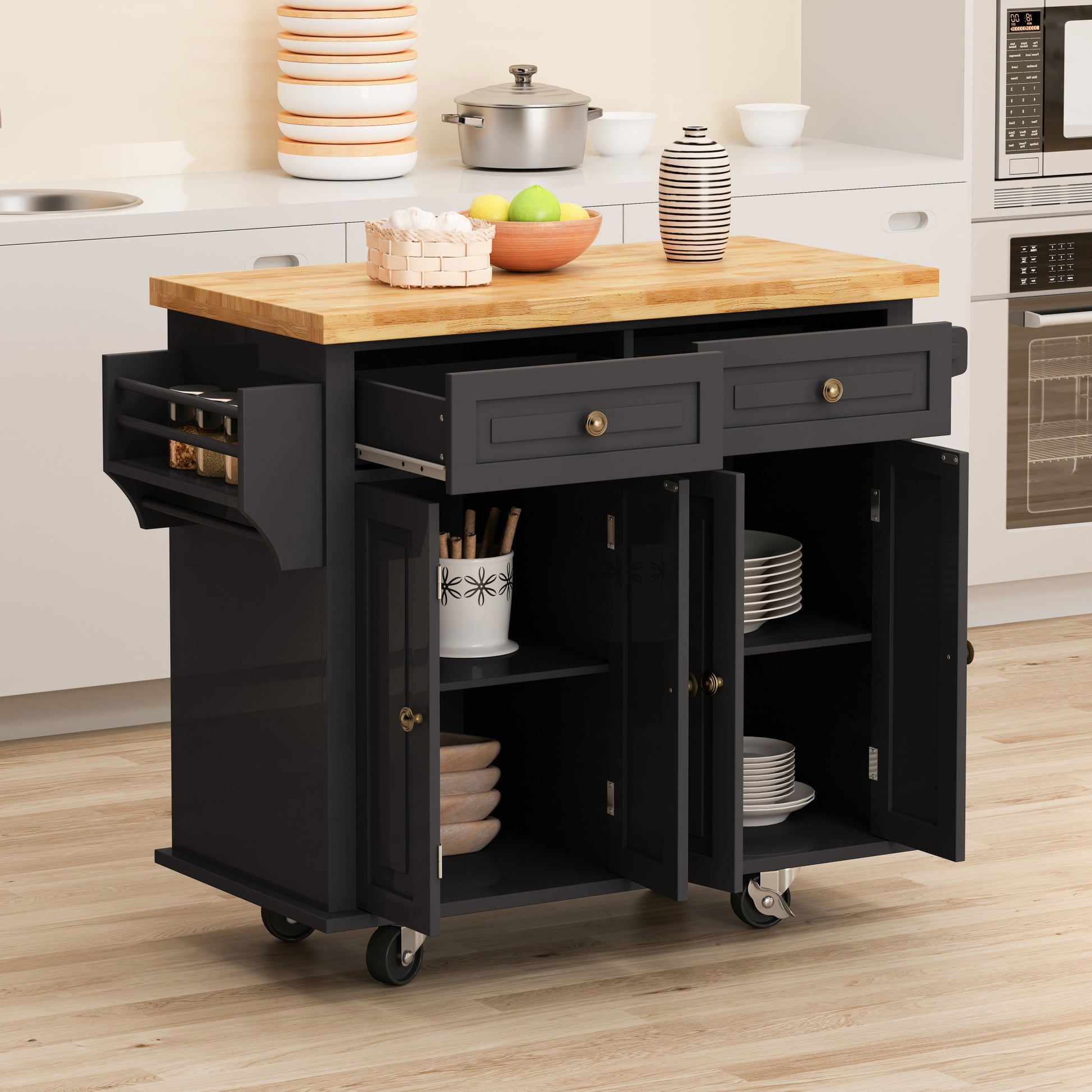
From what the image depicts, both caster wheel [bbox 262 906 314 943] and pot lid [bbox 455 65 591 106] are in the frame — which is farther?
pot lid [bbox 455 65 591 106]

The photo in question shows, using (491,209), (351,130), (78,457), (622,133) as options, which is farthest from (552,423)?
(622,133)

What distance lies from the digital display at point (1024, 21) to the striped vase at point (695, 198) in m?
1.89

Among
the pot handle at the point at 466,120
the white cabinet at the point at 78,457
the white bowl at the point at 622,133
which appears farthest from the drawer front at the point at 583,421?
the white bowl at the point at 622,133

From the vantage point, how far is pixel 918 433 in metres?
3.07

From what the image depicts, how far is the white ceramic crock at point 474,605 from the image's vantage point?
3.07 meters

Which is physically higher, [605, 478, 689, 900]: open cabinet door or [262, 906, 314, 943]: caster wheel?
[605, 478, 689, 900]: open cabinet door

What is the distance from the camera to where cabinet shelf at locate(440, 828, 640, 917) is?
3008 millimetres

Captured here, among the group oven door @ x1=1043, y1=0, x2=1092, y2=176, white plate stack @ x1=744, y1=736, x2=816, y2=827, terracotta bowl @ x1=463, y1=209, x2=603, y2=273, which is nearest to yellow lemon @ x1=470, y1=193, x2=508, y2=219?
terracotta bowl @ x1=463, y1=209, x2=603, y2=273

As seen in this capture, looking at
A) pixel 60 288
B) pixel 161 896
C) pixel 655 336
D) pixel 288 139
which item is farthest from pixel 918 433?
pixel 288 139

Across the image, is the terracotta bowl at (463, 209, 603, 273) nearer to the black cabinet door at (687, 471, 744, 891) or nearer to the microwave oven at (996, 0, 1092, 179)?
the black cabinet door at (687, 471, 744, 891)

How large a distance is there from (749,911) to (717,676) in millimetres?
454

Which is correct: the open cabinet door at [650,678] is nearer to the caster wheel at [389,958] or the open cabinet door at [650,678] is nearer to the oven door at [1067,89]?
the caster wheel at [389,958]

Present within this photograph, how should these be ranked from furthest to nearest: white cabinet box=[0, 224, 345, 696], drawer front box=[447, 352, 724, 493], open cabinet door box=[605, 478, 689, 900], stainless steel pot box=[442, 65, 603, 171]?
1. stainless steel pot box=[442, 65, 603, 171]
2. white cabinet box=[0, 224, 345, 696]
3. open cabinet door box=[605, 478, 689, 900]
4. drawer front box=[447, 352, 724, 493]

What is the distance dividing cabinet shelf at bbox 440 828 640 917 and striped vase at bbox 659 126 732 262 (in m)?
0.90
